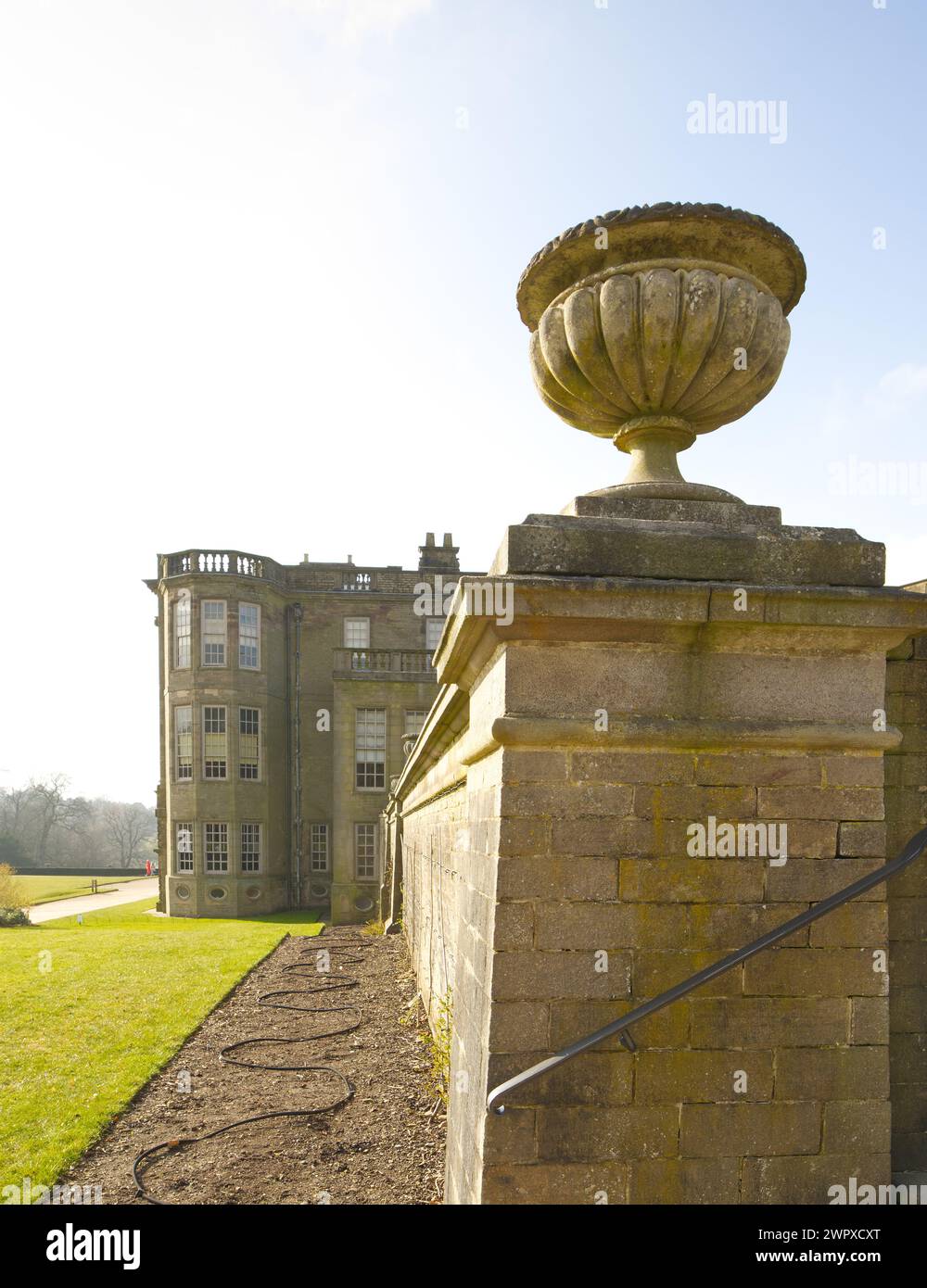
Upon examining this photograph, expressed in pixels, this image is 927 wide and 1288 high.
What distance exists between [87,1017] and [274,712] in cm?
1923

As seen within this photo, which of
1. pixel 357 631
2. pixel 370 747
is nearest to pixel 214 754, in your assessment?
pixel 370 747

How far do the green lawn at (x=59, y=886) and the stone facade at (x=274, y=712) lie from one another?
27.9 feet

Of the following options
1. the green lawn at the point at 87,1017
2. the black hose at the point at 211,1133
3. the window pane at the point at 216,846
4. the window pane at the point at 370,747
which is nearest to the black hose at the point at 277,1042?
the green lawn at the point at 87,1017

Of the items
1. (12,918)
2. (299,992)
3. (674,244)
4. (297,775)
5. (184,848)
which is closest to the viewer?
(674,244)

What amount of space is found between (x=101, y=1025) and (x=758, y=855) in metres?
9.59

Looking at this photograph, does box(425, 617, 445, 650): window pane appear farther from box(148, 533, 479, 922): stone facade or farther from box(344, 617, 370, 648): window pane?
box(344, 617, 370, 648): window pane

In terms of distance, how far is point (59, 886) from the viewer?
43875 mm

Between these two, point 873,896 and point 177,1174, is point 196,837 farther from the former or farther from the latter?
point 873,896

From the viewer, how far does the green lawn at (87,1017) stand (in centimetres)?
641

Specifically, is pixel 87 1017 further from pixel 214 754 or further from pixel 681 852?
pixel 214 754

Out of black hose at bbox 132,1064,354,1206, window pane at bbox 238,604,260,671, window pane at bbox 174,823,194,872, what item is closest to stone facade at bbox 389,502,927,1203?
black hose at bbox 132,1064,354,1206

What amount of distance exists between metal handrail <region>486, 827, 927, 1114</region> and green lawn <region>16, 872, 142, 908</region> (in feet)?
109
